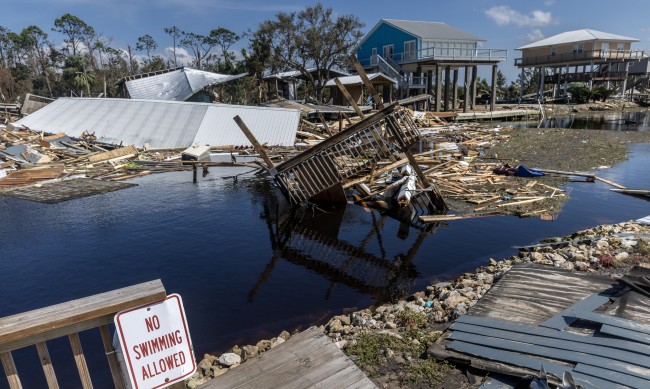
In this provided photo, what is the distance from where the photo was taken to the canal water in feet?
31.9

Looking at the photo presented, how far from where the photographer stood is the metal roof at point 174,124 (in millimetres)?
31438

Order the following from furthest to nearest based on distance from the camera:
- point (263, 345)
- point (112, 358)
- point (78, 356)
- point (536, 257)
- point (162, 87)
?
point (162, 87)
point (536, 257)
point (263, 345)
point (112, 358)
point (78, 356)

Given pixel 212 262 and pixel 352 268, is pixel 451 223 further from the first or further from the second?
pixel 212 262

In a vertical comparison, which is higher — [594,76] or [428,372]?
[594,76]

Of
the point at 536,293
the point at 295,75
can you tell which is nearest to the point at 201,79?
the point at 295,75

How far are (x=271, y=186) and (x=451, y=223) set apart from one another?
10.5 m

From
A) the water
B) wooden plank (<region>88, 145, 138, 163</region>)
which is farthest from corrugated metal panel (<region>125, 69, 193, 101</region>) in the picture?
the water

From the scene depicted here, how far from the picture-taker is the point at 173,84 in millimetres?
48594

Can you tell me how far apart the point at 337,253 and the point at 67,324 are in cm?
1113

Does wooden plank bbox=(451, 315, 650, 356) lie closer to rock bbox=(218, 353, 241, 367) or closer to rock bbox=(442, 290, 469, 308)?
rock bbox=(442, 290, 469, 308)

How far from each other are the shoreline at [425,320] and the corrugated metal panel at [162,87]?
4218 centimetres

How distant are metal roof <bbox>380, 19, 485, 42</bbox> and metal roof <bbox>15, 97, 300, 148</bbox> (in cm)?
3089

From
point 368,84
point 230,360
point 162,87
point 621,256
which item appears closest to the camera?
point 230,360

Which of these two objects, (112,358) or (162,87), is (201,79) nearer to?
(162,87)
